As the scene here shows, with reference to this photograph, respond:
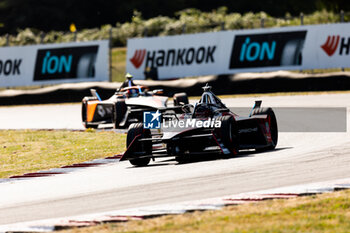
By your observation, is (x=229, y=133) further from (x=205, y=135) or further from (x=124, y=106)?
(x=124, y=106)

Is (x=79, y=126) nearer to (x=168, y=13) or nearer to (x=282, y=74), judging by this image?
(x=282, y=74)

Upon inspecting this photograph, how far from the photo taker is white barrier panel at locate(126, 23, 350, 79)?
25.7 metres

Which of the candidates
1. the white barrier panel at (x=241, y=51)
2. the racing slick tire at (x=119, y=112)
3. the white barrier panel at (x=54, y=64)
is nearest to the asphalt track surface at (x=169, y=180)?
the racing slick tire at (x=119, y=112)

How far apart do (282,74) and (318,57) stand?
1401 mm

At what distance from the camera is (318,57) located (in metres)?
25.8

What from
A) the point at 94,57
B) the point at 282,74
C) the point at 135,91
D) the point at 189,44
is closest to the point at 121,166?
the point at 135,91

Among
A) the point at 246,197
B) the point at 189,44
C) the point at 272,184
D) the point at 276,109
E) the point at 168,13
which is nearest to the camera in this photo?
the point at 246,197

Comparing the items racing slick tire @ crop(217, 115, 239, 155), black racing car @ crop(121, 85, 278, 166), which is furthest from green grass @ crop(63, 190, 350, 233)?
black racing car @ crop(121, 85, 278, 166)

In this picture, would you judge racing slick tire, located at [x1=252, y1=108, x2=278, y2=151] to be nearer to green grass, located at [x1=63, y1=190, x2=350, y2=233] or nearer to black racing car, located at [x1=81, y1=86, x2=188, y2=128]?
green grass, located at [x1=63, y1=190, x2=350, y2=233]

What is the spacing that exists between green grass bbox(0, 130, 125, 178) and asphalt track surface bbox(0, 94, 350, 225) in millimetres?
1657

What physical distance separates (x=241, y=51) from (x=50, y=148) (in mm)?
12460

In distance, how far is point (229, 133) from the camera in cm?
1107

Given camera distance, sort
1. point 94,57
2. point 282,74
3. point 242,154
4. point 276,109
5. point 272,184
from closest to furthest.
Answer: point 272,184 < point 242,154 < point 276,109 < point 282,74 < point 94,57

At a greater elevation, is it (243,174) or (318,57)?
(318,57)
